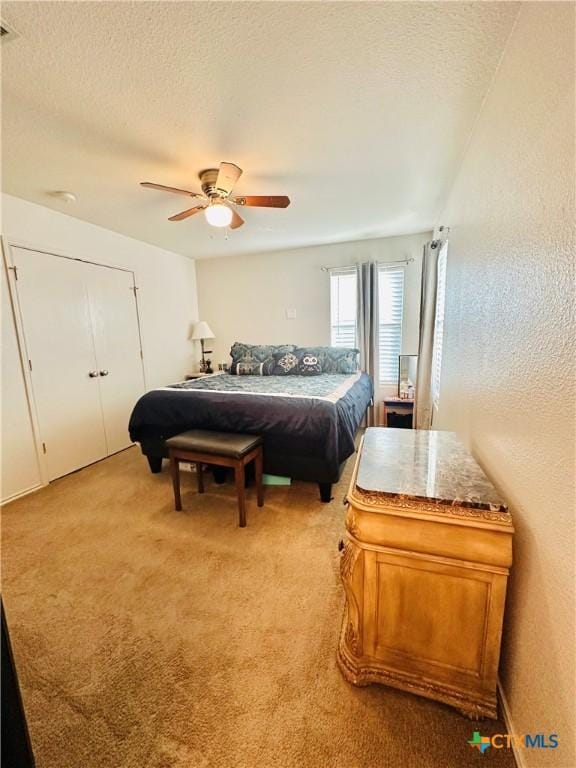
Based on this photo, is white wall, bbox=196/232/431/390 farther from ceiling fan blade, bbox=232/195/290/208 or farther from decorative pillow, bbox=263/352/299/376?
ceiling fan blade, bbox=232/195/290/208

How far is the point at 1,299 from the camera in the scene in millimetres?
2475

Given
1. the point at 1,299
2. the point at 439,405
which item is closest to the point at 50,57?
the point at 1,299

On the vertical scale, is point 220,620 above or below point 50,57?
below

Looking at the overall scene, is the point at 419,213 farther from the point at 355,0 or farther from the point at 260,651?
the point at 260,651

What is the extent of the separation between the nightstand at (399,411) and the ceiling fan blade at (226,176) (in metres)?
2.79

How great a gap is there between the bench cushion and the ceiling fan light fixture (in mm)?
1559

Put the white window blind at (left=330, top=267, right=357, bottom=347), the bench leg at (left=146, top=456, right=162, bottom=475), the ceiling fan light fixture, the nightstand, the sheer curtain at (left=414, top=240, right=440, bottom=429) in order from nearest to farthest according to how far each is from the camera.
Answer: the ceiling fan light fixture, the bench leg at (left=146, top=456, right=162, bottom=475), the sheer curtain at (left=414, top=240, right=440, bottom=429), the nightstand, the white window blind at (left=330, top=267, right=357, bottom=347)

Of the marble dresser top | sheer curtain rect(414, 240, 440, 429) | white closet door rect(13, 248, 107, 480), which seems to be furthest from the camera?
sheer curtain rect(414, 240, 440, 429)

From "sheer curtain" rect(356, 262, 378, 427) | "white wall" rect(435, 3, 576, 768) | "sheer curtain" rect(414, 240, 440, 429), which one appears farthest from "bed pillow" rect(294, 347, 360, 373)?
"white wall" rect(435, 3, 576, 768)

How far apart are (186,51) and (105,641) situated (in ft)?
8.16

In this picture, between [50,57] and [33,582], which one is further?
[33,582]

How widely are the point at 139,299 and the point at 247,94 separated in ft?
9.28

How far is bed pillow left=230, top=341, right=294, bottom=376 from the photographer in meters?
3.88

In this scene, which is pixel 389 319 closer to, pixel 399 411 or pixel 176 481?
pixel 399 411
